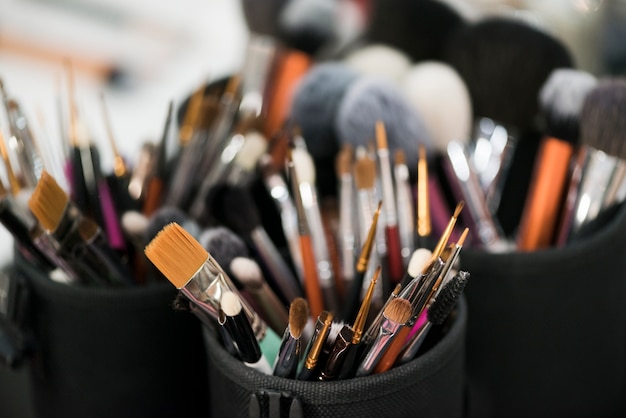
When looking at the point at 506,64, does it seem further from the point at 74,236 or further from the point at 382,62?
the point at 74,236

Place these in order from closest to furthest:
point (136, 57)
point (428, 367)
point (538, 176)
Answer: point (428, 367)
point (538, 176)
point (136, 57)

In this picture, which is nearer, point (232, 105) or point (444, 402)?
point (444, 402)

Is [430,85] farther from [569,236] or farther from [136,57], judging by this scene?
[136,57]

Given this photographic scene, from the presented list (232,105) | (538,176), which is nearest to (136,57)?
(232,105)

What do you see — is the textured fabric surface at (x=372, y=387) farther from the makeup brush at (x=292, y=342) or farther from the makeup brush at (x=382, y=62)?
the makeup brush at (x=382, y=62)

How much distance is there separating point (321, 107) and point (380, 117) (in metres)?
0.04

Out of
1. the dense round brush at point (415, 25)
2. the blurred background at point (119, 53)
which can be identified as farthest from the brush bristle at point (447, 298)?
the blurred background at point (119, 53)

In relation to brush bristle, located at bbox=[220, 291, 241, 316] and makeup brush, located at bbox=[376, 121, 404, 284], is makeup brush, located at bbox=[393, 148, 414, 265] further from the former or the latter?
brush bristle, located at bbox=[220, 291, 241, 316]

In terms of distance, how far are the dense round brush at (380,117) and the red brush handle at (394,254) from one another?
0.24 ft

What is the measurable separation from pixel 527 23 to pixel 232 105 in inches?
7.4

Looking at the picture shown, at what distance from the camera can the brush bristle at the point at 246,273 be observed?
12.8 inches

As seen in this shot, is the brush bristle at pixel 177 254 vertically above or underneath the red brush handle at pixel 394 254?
above

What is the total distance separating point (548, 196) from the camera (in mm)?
411

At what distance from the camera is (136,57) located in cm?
81
